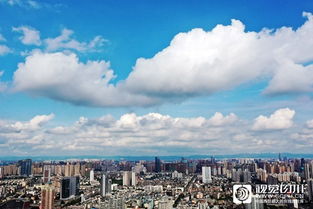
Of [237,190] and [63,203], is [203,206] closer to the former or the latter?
[237,190]

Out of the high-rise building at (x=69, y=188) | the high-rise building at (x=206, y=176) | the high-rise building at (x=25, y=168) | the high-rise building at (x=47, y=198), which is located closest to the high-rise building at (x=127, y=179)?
the high-rise building at (x=69, y=188)

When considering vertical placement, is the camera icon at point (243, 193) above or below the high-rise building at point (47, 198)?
above

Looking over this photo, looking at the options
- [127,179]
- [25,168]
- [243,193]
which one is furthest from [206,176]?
[243,193]

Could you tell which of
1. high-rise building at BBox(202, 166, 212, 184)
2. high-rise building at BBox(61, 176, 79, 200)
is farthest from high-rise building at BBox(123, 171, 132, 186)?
high-rise building at BBox(202, 166, 212, 184)
